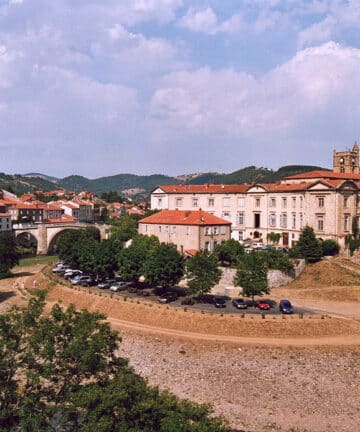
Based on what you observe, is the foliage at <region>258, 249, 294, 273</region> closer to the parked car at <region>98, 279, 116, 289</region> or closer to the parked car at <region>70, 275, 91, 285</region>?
the parked car at <region>98, 279, 116, 289</region>

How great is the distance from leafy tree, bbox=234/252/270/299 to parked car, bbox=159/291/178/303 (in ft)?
21.9

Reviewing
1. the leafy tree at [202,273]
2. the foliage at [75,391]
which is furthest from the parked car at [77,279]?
the foliage at [75,391]

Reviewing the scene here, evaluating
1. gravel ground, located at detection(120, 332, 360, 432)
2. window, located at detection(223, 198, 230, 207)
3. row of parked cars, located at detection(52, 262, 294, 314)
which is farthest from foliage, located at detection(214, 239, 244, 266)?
gravel ground, located at detection(120, 332, 360, 432)

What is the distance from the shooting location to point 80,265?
5497 centimetres

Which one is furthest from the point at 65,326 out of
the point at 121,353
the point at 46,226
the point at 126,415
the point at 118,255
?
the point at 46,226

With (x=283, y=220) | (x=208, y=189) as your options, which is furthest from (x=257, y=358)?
(x=208, y=189)

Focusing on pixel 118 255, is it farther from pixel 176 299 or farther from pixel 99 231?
pixel 99 231

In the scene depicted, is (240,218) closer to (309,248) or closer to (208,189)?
(208,189)

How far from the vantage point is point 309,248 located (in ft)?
177

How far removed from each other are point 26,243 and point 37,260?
13.0 metres

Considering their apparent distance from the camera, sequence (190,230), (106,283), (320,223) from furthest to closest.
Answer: (320,223)
(190,230)
(106,283)

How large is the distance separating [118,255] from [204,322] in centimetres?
1564

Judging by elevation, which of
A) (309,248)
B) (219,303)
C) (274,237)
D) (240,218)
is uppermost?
(240,218)

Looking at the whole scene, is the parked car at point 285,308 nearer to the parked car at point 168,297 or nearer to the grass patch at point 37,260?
the parked car at point 168,297
